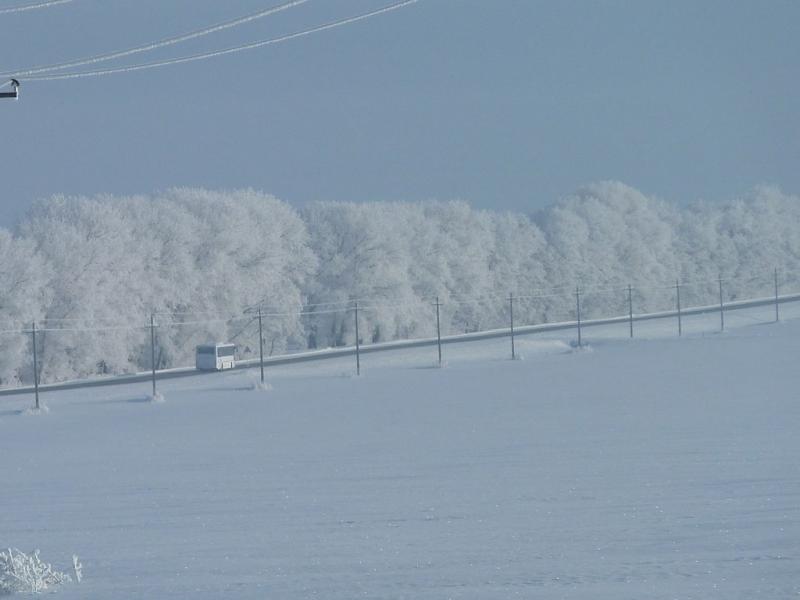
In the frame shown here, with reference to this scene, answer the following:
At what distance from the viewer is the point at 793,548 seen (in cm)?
829

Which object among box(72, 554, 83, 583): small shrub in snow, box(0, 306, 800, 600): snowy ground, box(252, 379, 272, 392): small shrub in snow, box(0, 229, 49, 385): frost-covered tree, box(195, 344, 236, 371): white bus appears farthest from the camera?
box(0, 229, 49, 385): frost-covered tree

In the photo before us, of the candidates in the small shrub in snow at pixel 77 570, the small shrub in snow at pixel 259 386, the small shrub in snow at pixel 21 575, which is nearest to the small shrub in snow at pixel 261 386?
the small shrub in snow at pixel 259 386

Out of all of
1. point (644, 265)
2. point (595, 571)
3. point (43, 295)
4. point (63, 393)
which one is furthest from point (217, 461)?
point (644, 265)

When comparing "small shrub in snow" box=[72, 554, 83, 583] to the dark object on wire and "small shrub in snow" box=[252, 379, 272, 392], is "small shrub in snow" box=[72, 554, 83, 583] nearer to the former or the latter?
the dark object on wire

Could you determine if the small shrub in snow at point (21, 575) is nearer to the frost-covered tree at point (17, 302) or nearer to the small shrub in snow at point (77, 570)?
the small shrub in snow at point (77, 570)

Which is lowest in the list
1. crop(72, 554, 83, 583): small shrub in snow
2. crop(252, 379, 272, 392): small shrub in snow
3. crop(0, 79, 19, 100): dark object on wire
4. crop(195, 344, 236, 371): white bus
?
crop(72, 554, 83, 583): small shrub in snow

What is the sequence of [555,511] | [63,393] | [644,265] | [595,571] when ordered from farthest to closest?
[644,265]
[63,393]
[555,511]
[595,571]

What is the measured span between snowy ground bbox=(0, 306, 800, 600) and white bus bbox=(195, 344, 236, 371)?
1800 cm

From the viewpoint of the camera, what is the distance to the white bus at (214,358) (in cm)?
4334

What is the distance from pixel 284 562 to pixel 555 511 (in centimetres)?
282

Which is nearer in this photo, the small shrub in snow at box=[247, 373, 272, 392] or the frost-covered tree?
the small shrub in snow at box=[247, 373, 272, 392]

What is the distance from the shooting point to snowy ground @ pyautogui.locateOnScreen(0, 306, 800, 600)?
8.06m

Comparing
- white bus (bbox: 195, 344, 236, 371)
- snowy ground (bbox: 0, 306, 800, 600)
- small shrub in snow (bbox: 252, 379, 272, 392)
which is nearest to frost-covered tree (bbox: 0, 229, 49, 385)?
white bus (bbox: 195, 344, 236, 371)

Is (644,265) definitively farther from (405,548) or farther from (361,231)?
(405,548)
